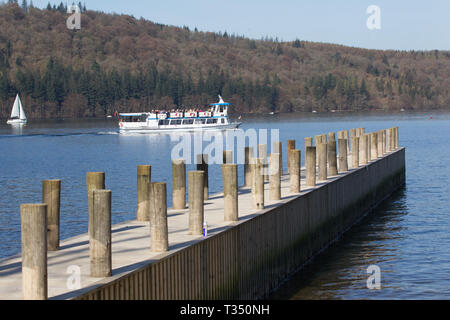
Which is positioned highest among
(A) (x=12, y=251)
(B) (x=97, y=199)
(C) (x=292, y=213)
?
(B) (x=97, y=199)

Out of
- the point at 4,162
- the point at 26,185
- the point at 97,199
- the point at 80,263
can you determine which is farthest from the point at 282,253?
the point at 4,162

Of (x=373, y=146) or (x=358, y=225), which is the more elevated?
(x=373, y=146)

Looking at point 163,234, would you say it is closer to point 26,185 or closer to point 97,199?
point 97,199

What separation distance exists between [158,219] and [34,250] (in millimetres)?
3143

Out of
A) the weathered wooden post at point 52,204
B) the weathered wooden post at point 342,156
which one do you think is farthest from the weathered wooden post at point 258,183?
the weathered wooden post at point 342,156

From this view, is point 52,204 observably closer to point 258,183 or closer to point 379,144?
point 258,183

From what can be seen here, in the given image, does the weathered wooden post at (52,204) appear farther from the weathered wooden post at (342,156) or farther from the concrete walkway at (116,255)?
the weathered wooden post at (342,156)

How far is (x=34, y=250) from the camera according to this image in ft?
28.5

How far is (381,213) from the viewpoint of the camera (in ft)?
94.4

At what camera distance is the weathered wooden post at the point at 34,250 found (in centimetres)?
866

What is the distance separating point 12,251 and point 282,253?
9457 millimetres

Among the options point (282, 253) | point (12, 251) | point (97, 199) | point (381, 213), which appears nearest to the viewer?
point (97, 199)

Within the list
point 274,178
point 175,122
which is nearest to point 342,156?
point 274,178
